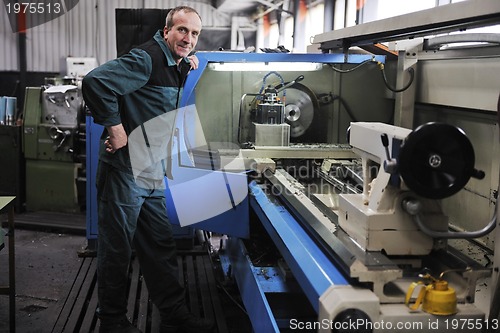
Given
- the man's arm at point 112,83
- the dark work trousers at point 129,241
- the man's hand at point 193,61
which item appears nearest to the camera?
the man's arm at point 112,83

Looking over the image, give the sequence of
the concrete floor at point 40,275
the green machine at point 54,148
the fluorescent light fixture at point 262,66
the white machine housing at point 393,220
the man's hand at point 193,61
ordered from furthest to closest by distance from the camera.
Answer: the green machine at point 54,148 → the concrete floor at point 40,275 → the fluorescent light fixture at point 262,66 → the man's hand at point 193,61 → the white machine housing at point 393,220

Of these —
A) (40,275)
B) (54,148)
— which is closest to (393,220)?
A: (40,275)

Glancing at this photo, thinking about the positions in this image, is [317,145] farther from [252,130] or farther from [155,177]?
[155,177]

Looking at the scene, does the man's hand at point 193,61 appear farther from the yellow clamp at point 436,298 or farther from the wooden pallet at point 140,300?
the yellow clamp at point 436,298

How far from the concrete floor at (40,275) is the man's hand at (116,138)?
0.91 metres

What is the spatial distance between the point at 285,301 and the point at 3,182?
3.19 metres

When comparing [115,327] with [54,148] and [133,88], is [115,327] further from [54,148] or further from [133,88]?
[54,148]

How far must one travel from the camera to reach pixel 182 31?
1.99m

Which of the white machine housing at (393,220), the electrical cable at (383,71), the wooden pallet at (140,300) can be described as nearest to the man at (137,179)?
the wooden pallet at (140,300)

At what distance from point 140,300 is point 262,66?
1.22 meters

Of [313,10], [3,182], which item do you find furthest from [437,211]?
[313,10]

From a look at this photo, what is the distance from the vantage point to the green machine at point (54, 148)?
4.01 meters

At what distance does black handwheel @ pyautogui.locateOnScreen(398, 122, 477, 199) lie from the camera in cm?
102

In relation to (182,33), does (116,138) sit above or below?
below
